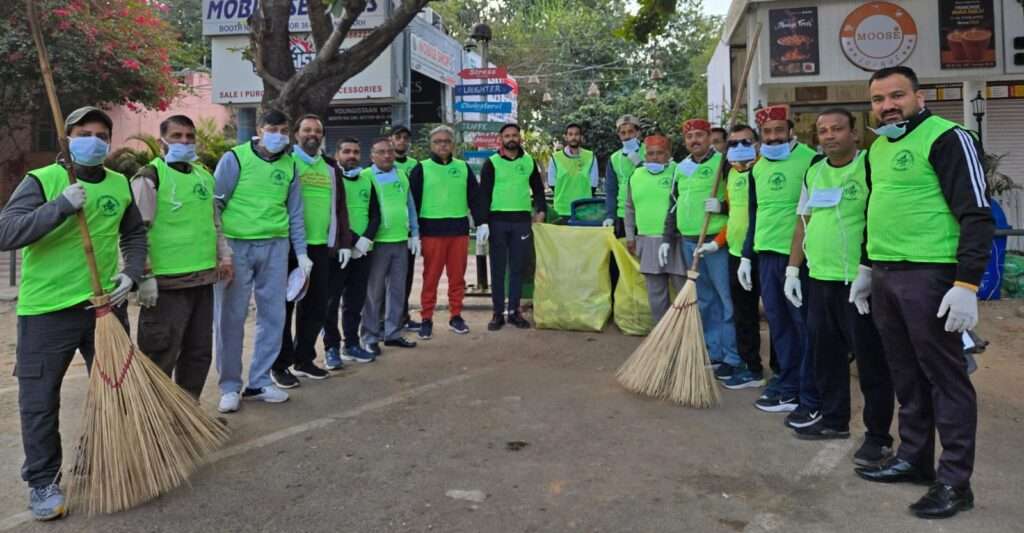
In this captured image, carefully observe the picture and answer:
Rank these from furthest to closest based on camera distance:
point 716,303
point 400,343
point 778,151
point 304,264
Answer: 1. point 400,343
2. point 716,303
3. point 304,264
4. point 778,151

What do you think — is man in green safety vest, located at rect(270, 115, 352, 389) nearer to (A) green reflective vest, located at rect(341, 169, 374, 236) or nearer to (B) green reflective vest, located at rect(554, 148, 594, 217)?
(A) green reflective vest, located at rect(341, 169, 374, 236)

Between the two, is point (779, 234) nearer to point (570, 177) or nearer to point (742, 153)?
point (742, 153)

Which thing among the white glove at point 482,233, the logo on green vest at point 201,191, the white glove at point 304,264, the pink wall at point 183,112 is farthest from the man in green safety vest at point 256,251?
the pink wall at point 183,112

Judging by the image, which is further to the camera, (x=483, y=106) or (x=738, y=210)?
(x=483, y=106)

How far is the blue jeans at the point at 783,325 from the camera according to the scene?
4766 millimetres

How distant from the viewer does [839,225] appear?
397cm

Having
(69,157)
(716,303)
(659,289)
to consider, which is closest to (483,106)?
(659,289)

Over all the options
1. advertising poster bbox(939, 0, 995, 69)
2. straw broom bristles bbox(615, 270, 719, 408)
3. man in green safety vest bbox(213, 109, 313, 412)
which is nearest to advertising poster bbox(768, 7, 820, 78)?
advertising poster bbox(939, 0, 995, 69)

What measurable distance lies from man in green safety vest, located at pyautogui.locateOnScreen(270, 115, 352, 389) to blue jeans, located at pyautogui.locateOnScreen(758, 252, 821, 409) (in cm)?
299

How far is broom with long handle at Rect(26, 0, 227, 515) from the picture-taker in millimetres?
3381

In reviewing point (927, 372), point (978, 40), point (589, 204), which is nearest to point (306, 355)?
point (589, 204)

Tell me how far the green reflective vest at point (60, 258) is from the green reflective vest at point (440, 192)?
3678 millimetres

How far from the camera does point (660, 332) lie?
5.14 m

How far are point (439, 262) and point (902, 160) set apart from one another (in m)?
4.48
